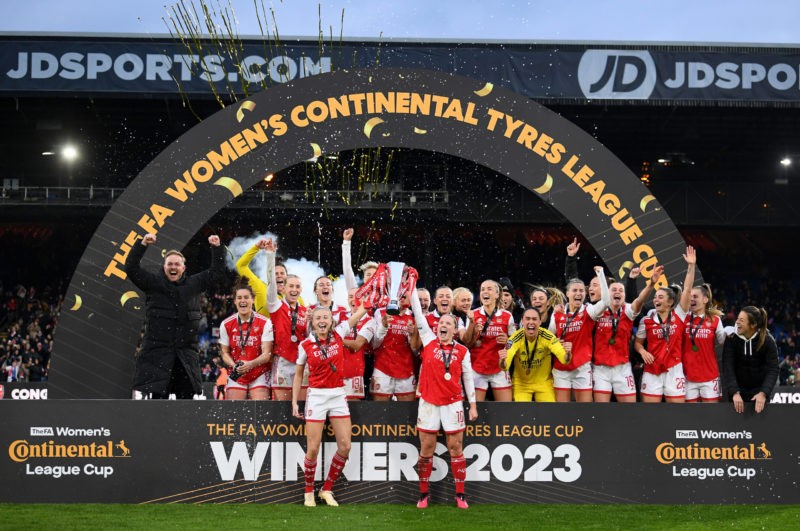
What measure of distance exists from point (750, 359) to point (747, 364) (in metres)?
0.05

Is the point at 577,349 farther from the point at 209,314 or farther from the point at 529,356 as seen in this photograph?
the point at 209,314

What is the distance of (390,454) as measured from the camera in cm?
898

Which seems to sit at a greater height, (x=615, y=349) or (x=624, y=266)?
(x=624, y=266)

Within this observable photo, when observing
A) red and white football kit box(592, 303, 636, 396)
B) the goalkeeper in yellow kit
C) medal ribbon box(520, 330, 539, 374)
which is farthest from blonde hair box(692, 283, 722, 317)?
medal ribbon box(520, 330, 539, 374)

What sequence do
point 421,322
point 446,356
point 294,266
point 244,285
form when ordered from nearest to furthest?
point 446,356 → point 421,322 → point 244,285 → point 294,266

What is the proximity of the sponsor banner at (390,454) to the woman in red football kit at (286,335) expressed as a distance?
525 mm

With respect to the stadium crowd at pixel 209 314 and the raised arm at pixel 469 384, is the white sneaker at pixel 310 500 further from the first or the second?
the stadium crowd at pixel 209 314

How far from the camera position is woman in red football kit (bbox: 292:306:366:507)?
8.66 meters

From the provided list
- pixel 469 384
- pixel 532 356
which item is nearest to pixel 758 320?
pixel 532 356

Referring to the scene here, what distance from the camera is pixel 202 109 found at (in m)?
23.8

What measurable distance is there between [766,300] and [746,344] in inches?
797

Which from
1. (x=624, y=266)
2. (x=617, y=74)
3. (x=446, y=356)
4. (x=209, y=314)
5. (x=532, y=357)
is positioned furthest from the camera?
(x=209, y=314)

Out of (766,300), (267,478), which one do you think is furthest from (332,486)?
(766,300)

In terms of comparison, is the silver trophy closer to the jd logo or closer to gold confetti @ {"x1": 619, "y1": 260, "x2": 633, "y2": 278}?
gold confetti @ {"x1": 619, "y1": 260, "x2": 633, "y2": 278}
